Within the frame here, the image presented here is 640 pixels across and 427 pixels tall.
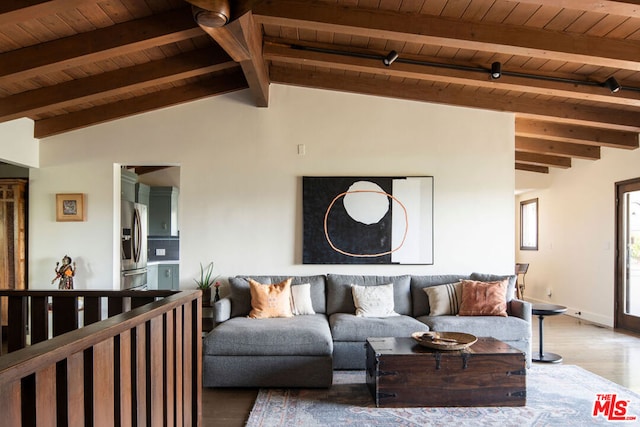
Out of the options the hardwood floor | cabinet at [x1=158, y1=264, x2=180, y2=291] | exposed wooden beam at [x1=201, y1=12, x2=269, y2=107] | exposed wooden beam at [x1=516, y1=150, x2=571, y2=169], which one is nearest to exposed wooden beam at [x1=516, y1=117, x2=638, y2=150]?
exposed wooden beam at [x1=516, y1=150, x2=571, y2=169]

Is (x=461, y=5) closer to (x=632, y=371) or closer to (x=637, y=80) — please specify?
(x=637, y=80)

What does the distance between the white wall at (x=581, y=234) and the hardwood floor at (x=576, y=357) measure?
44 cm

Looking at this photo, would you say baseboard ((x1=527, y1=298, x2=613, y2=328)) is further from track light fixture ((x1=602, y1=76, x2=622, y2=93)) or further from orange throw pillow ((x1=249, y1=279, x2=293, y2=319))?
orange throw pillow ((x1=249, y1=279, x2=293, y2=319))

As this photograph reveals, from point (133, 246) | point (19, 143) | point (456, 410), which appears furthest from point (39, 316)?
point (133, 246)

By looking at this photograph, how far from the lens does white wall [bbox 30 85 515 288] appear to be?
511cm

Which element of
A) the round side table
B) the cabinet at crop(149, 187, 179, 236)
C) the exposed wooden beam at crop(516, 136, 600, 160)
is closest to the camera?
the round side table

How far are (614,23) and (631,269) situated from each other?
3.80 metres

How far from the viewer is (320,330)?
391cm

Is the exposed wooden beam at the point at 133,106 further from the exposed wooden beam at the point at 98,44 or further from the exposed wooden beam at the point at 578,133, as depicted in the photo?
the exposed wooden beam at the point at 578,133

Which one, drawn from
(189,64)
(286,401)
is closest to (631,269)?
(286,401)

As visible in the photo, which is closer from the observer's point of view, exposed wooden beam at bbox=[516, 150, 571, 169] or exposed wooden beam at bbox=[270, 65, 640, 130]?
exposed wooden beam at bbox=[270, 65, 640, 130]

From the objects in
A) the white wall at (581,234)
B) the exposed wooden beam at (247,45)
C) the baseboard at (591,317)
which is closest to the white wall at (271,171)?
the exposed wooden beam at (247,45)

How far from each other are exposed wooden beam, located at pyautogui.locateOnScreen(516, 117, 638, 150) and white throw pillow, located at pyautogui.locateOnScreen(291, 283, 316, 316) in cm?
327

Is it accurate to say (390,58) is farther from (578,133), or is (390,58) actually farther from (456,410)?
(578,133)
